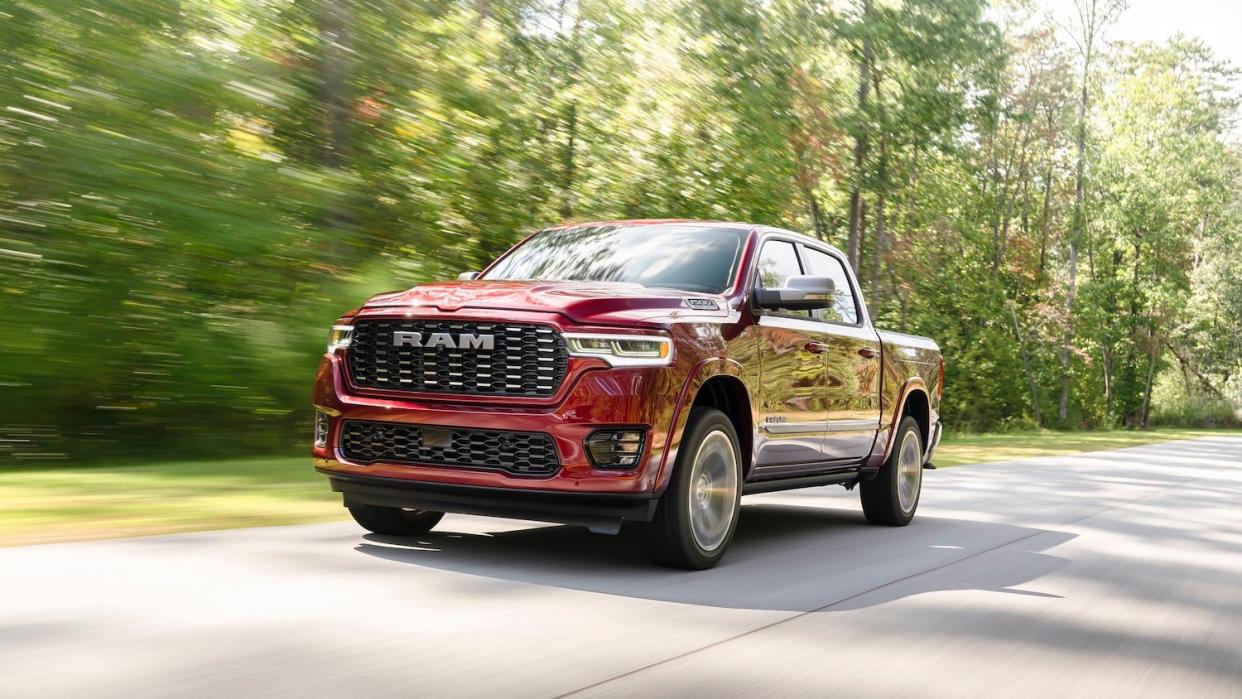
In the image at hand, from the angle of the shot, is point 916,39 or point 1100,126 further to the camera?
point 1100,126

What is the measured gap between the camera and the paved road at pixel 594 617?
174 inches

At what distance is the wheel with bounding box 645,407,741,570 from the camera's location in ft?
21.9

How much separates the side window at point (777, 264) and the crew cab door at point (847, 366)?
0.19 metres

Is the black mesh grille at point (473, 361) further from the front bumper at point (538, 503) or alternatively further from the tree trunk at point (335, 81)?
the tree trunk at point (335, 81)

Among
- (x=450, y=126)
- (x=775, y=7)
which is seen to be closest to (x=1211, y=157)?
(x=775, y=7)

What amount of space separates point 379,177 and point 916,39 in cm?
1704

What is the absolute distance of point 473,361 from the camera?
6496 mm

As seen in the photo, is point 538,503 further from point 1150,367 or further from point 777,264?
point 1150,367

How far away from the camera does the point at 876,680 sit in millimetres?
4742

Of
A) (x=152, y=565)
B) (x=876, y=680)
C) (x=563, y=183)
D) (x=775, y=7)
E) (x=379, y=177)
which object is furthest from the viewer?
(x=775, y=7)

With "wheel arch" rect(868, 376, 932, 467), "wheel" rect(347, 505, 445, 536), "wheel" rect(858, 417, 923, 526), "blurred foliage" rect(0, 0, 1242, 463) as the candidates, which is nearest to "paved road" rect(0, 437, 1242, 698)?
"wheel" rect(347, 505, 445, 536)

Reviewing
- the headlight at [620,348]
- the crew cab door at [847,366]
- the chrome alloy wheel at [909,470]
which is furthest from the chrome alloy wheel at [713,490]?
the chrome alloy wheel at [909,470]

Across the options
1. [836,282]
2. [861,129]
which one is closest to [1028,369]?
[861,129]

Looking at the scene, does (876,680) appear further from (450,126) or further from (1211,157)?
(1211,157)
